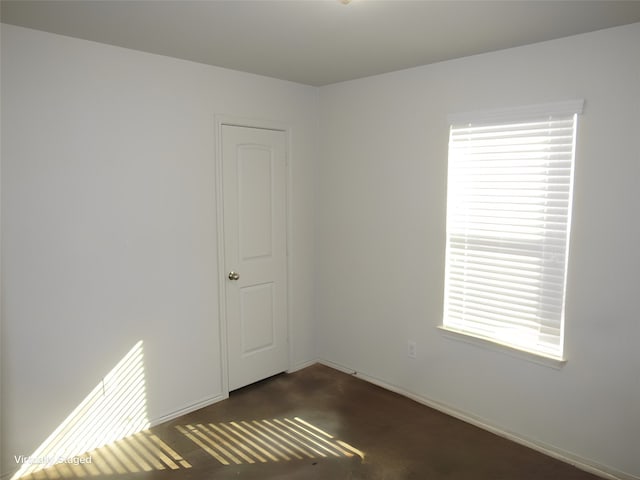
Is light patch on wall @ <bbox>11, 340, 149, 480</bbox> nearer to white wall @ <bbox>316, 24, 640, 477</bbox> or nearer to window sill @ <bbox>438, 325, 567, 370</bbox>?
white wall @ <bbox>316, 24, 640, 477</bbox>

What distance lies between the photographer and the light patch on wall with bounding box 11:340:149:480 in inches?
104

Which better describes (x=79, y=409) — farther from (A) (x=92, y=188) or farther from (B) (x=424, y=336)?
(B) (x=424, y=336)

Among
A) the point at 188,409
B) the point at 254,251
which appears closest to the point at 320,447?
the point at 188,409

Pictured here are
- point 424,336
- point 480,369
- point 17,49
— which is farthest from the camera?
point 424,336

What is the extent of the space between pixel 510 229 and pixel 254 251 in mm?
1947

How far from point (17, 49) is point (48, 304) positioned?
4.64 feet

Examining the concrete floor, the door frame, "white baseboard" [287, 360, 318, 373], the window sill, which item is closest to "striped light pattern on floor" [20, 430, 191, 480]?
the concrete floor

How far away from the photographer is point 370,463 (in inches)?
106

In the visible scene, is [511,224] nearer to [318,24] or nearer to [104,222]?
[318,24]

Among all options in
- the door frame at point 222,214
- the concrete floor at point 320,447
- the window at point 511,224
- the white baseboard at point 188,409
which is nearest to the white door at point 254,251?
the door frame at point 222,214

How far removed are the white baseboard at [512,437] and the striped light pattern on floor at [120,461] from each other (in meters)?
1.69

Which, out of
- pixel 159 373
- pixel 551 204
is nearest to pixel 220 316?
pixel 159 373

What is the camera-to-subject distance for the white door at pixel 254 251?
11.4ft

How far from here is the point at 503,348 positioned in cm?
295
